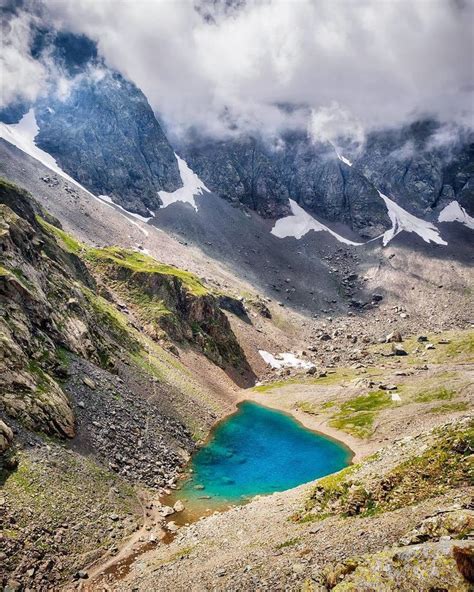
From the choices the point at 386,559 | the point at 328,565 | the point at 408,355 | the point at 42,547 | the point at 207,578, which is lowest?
the point at 42,547

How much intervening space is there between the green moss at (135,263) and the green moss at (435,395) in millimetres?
62124

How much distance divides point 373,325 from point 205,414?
107229 millimetres

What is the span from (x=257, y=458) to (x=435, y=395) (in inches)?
1837

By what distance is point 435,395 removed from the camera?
90.1 m

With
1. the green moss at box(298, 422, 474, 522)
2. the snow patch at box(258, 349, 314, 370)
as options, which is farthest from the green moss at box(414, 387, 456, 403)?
the green moss at box(298, 422, 474, 522)

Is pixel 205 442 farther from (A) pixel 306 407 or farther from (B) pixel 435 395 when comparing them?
(B) pixel 435 395

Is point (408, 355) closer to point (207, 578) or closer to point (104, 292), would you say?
point (104, 292)

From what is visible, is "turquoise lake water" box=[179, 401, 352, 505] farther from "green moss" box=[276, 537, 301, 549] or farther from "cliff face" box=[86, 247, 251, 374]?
"cliff face" box=[86, 247, 251, 374]

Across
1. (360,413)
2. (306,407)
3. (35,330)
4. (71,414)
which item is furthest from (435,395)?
(35,330)

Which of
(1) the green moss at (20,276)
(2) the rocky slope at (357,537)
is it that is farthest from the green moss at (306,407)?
(1) the green moss at (20,276)

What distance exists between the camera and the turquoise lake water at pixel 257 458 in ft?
169

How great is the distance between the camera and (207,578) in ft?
84.9

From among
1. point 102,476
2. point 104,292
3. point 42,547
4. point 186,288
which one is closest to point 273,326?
point 186,288

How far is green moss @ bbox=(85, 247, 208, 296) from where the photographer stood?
4668 inches
